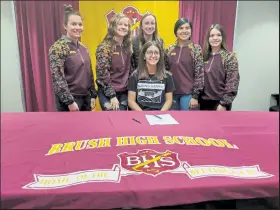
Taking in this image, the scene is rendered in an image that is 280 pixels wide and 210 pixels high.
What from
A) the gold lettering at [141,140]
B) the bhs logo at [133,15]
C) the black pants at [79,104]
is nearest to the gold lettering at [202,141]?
the gold lettering at [141,140]

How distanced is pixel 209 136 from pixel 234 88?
3.19 ft

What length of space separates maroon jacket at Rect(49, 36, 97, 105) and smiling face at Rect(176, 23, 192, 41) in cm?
78

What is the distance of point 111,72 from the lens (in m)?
2.17

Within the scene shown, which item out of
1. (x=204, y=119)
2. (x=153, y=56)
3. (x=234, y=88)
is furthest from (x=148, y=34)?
(x=204, y=119)

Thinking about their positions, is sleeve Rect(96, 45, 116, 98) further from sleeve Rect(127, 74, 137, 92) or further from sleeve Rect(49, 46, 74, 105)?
sleeve Rect(49, 46, 74, 105)

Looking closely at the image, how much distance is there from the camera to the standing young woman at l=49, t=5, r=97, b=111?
189 centimetres

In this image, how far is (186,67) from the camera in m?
2.22

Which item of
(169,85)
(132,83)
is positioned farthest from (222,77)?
(132,83)

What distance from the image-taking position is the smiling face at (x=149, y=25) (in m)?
2.24

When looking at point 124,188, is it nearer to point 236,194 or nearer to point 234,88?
point 236,194

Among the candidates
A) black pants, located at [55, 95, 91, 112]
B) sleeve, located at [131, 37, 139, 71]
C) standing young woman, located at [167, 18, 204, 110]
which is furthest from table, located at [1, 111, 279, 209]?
sleeve, located at [131, 37, 139, 71]

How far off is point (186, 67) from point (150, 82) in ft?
1.17

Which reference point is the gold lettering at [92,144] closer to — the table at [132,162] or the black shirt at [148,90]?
the table at [132,162]

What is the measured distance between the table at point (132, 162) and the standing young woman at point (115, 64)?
2.16 feet
